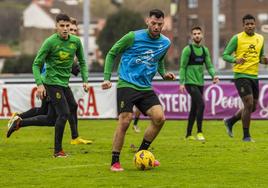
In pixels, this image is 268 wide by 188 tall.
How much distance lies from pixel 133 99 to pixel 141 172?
991 mm

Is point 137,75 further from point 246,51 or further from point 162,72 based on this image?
point 246,51

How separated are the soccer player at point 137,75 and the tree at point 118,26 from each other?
6963 cm

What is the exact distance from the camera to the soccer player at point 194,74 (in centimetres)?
1759

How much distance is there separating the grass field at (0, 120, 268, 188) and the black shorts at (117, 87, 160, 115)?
0.86 metres

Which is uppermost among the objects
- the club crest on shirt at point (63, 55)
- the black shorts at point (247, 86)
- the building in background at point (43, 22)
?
the club crest on shirt at point (63, 55)

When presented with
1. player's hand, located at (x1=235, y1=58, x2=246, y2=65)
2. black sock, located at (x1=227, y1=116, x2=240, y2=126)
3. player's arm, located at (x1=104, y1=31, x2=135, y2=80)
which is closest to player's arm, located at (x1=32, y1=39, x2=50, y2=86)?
player's arm, located at (x1=104, y1=31, x2=135, y2=80)

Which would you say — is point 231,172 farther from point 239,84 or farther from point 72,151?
point 239,84

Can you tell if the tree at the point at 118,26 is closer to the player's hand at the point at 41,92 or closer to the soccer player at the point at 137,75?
the player's hand at the point at 41,92

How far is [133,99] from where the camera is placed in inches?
476

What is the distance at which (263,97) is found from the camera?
24.8 metres

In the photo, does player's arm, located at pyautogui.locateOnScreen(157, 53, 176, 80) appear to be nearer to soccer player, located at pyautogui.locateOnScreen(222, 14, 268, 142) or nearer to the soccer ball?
the soccer ball

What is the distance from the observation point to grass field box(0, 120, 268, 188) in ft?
36.1

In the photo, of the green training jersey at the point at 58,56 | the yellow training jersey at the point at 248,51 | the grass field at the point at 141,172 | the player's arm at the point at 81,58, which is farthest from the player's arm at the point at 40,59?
the yellow training jersey at the point at 248,51

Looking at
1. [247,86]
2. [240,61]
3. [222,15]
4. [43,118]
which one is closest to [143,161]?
[43,118]
